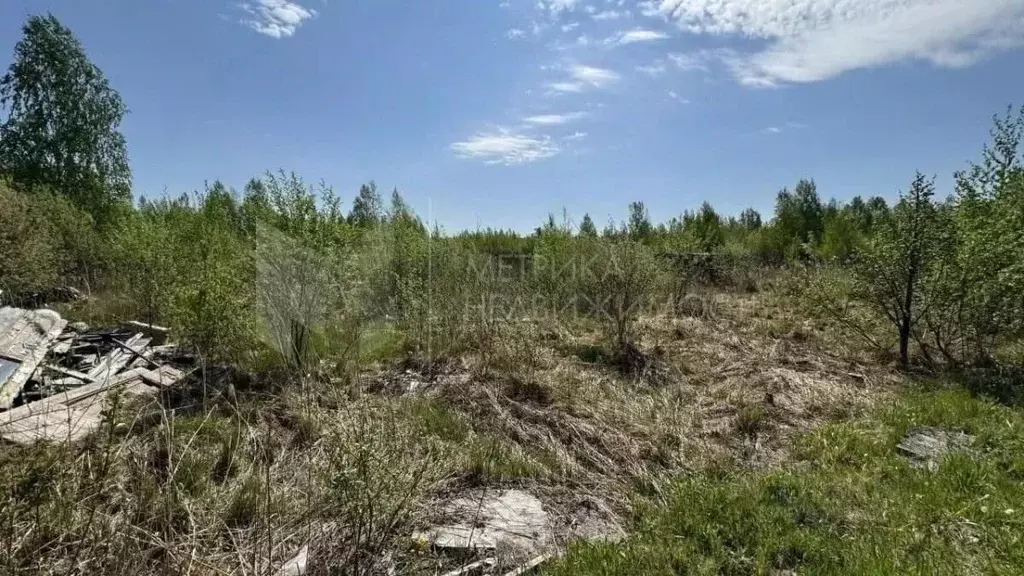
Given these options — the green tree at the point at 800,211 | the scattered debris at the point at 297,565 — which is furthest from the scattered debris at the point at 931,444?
the green tree at the point at 800,211

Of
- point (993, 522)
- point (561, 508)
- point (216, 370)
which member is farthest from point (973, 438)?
point (216, 370)

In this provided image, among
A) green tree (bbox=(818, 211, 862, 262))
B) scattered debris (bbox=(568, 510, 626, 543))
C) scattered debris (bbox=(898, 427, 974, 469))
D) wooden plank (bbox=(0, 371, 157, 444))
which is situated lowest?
scattered debris (bbox=(568, 510, 626, 543))

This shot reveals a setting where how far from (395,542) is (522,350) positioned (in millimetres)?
4290

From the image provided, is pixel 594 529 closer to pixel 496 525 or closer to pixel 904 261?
pixel 496 525

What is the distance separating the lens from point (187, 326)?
6047mm

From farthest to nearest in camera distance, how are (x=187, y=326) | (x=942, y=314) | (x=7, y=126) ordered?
(x=7, y=126), (x=942, y=314), (x=187, y=326)

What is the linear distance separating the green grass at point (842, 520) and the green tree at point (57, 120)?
23.1 meters

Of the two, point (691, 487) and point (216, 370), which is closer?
point (691, 487)

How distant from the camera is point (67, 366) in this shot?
23.1ft

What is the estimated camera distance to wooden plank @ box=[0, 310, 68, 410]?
5.24 meters

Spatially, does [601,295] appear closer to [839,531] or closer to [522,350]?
[522,350]

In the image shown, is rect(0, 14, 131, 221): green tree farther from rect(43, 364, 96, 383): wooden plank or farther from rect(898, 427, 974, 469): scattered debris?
rect(898, 427, 974, 469): scattered debris

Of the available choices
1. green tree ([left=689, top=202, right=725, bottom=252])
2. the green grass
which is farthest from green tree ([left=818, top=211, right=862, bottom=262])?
the green grass

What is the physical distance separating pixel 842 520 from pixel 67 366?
9.47 m
